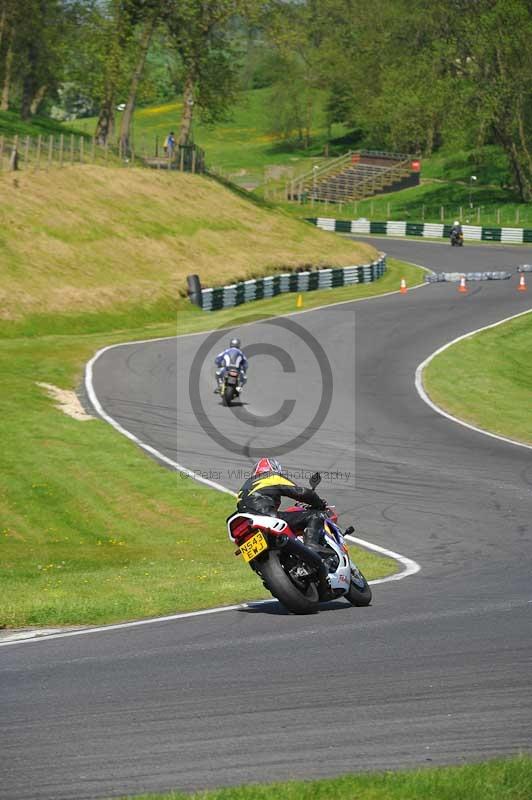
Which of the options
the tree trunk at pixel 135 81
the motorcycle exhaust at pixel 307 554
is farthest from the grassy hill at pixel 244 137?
the motorcycle exhaust at pixel 307 554

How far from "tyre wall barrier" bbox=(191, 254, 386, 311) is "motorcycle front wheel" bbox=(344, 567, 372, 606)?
125ft

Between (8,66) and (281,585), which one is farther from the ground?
(8,66)

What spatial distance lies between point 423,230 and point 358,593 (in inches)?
2985

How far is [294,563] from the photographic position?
1187 centimetres

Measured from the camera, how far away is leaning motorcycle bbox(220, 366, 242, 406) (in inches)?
1168

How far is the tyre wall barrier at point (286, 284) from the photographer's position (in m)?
50.6

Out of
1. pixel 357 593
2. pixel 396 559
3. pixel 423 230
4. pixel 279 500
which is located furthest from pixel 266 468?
pixel 423 230

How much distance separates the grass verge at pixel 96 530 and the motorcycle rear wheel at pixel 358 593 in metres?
1.44

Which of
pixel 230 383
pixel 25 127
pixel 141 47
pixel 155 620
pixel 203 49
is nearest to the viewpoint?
pixel 155 620

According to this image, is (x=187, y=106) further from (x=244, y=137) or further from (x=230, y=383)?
(x=244, y=137)

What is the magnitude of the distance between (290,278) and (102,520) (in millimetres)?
Answer: 36390

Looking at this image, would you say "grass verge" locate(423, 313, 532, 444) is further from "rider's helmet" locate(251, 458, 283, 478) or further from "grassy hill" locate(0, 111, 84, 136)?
"grassy hill" locate(0, 111, 84, 136)

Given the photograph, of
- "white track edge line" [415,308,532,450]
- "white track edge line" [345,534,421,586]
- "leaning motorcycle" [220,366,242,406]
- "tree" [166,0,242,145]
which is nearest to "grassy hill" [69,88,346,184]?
"tree" [166,0,242,145]

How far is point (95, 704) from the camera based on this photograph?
832 centimetres
